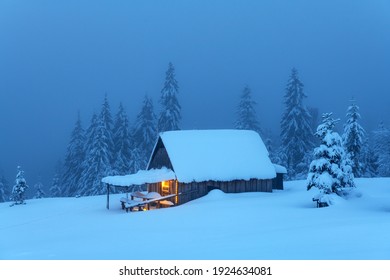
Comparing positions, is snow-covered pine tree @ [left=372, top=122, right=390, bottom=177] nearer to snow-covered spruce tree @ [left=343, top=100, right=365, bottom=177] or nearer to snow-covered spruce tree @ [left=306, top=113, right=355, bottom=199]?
snow-covered spruce tree @ [left=343, top=100, right=365, bottom=177]

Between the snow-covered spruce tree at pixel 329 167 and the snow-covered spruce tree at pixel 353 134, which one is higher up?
the snow-covered spruce tree at pixel 353 134

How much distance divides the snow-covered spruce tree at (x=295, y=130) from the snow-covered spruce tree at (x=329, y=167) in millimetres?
25612

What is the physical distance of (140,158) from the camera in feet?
163

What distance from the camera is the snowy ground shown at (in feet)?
37.7

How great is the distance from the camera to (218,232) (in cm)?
1530

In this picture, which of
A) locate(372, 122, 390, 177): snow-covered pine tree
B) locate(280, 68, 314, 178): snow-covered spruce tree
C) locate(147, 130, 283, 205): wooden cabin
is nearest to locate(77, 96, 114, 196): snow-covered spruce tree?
locate(147, 130, 283, 205): wooden cabin

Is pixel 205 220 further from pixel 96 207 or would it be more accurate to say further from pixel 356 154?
pixel 356 154

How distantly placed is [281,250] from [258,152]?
2117 cm

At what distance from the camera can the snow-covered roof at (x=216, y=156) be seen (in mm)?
28750

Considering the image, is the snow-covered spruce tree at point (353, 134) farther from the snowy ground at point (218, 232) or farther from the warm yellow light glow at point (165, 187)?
the warm yellow light glow at point (165, 187)

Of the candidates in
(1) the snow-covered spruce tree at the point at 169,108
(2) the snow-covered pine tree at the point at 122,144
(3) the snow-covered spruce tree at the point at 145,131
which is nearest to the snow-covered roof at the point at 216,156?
(1) the snow-covered spruce tree at the point at 169,108

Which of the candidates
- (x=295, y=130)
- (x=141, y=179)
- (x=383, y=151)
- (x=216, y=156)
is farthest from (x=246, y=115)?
(x=141, y=179)

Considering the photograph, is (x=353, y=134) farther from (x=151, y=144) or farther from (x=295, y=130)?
(x=151, y=144)

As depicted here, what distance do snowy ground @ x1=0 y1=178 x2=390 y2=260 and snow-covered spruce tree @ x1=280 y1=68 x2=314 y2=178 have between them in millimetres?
23777
